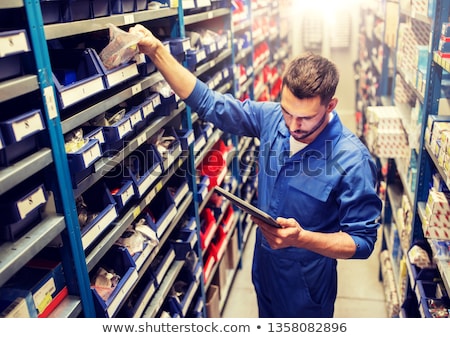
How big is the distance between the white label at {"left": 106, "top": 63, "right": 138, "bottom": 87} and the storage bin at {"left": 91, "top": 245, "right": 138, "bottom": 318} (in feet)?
2.28

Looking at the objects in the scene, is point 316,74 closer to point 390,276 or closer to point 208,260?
point 208,260

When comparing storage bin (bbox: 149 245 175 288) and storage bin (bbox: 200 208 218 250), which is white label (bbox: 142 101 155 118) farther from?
storage bin (bbox: 200 208 218 250)

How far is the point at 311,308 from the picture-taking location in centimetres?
239

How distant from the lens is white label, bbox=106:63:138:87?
1.76 m

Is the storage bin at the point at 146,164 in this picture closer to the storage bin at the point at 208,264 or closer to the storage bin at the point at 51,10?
the storage bin at the point at 51,10

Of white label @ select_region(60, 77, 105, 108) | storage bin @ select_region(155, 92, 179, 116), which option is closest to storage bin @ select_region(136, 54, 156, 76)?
storage bin @ select_region(155, 92, 179, 116)

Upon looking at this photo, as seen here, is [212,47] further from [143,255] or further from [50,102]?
[50,102]

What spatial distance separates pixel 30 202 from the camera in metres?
1.37

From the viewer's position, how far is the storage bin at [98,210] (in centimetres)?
167

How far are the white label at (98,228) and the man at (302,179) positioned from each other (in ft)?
2.00

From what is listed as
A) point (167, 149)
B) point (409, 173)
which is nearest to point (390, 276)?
point (409, 173)

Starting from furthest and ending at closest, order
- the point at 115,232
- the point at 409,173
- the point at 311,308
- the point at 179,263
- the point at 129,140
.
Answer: the point at 409,173, the point at 179,263, the point at 311,308, the point at 129,140, the point at 115,232

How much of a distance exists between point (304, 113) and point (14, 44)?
1.15 m
